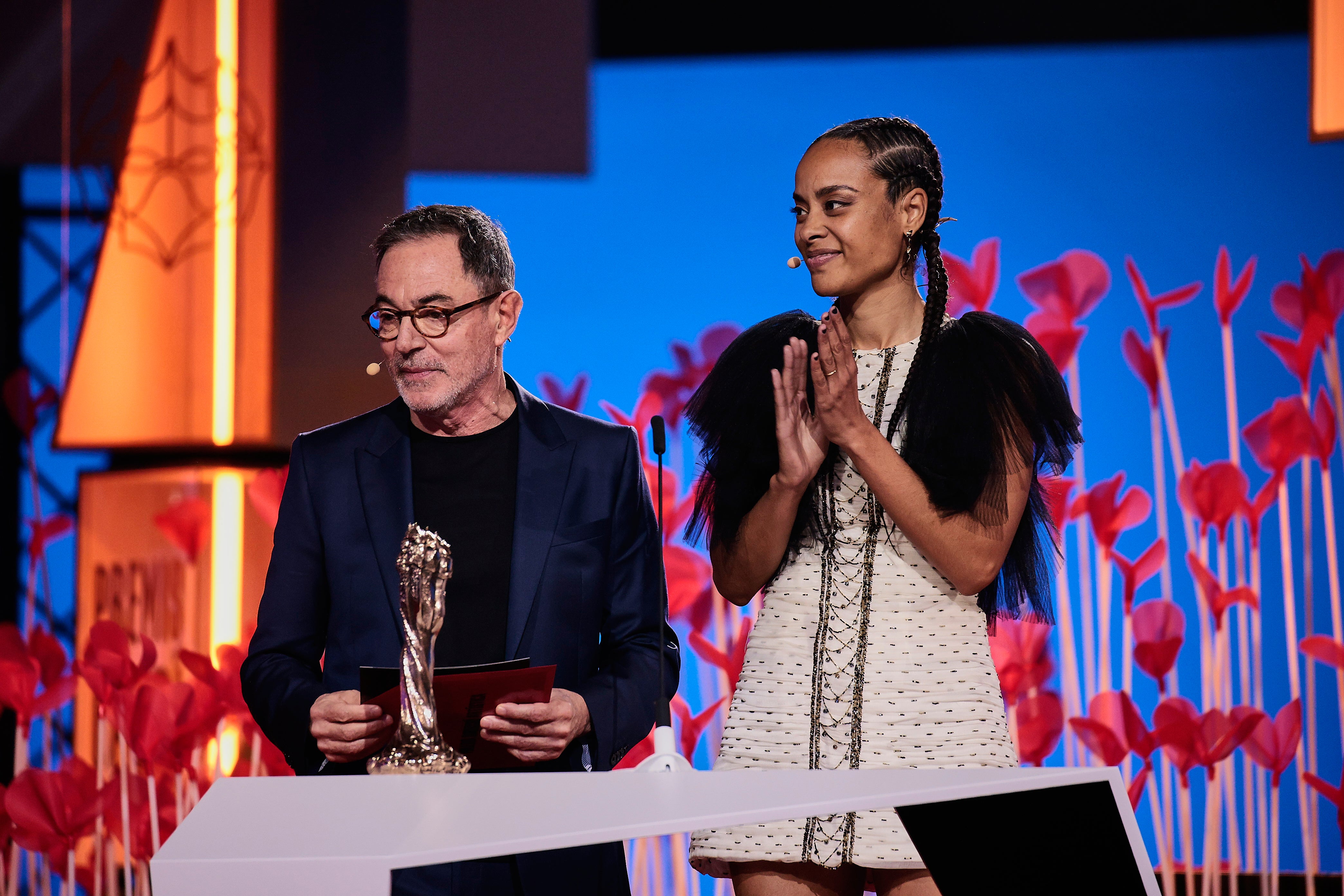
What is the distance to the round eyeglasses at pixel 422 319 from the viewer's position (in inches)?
70.8

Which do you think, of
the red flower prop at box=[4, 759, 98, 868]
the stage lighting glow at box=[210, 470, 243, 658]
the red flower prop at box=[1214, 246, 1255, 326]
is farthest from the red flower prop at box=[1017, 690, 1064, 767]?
the red flower prop at box=[4, 759, 98, 868]

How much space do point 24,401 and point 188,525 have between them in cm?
54

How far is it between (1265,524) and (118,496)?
259cm

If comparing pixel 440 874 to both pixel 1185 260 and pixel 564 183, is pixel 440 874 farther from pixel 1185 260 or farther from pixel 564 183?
pixel 1185 260

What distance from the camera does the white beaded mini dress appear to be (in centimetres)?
157

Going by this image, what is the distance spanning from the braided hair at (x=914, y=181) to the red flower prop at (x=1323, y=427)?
1.43m

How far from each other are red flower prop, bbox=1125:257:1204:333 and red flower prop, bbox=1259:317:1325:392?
0.20 meters

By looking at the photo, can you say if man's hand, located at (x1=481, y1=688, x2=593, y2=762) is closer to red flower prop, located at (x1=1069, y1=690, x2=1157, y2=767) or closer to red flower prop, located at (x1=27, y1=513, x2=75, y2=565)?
red flower prop, located at (x1=1069, y1=690, x2=1157, y2=767)

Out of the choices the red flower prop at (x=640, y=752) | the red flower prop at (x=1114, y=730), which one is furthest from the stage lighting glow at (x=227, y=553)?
the red flower prop at (x=1114, y=730)

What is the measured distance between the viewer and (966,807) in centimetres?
143

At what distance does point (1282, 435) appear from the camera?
109 inches

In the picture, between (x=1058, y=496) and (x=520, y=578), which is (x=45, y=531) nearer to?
(x=520, y=578)

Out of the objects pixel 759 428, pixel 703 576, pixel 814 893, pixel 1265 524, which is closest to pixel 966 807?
pixel 814 893

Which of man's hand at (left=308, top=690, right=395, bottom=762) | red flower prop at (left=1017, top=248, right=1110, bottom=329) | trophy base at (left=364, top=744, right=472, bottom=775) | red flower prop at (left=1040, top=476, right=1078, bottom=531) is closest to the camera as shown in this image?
trophy base at (left=364, top=744, right=472, bottom=775)
